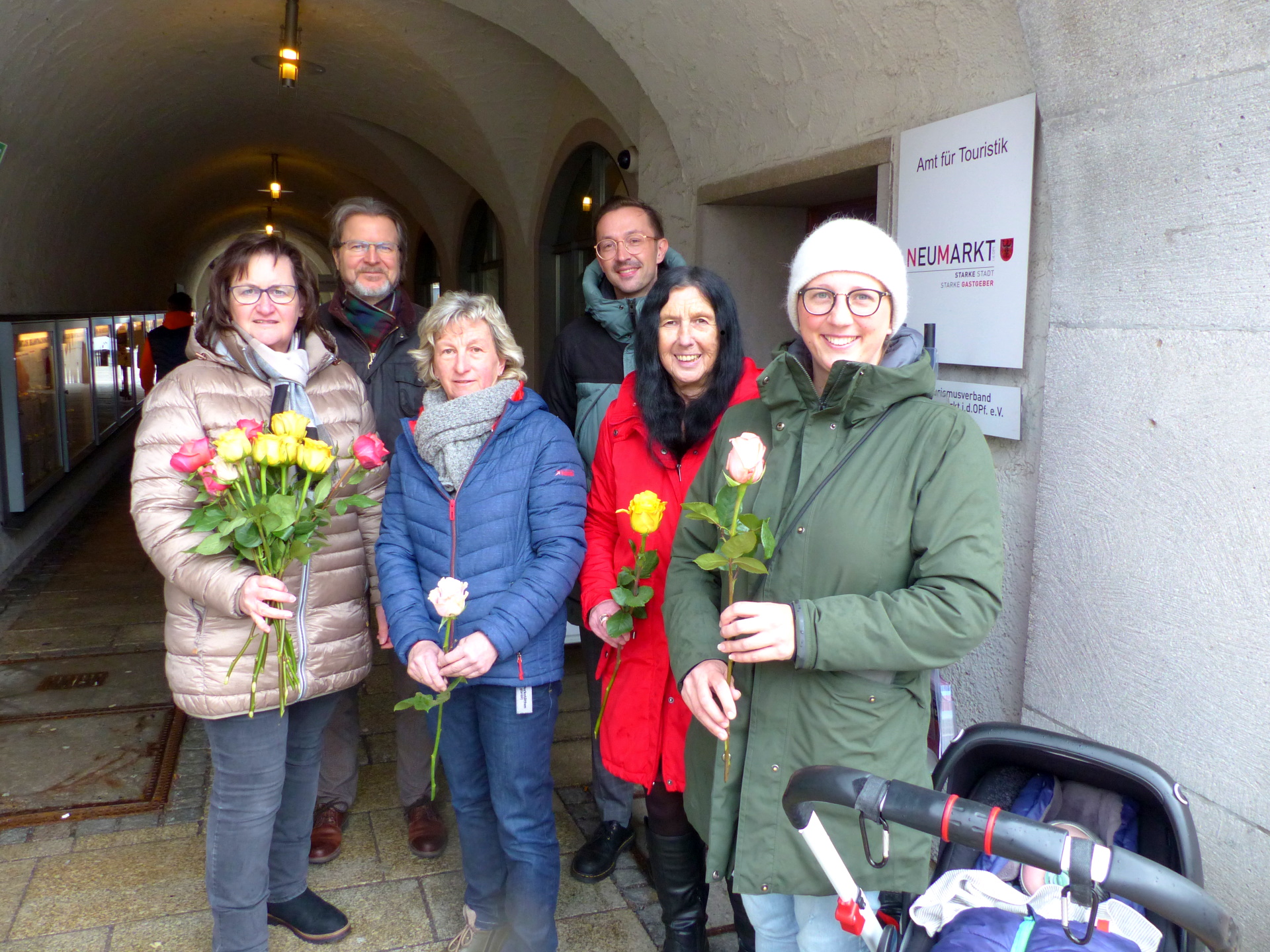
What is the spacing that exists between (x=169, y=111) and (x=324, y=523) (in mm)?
9402

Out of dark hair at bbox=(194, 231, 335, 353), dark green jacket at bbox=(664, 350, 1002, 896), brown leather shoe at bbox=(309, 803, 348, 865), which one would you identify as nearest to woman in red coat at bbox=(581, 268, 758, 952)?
Answer: dark green jacket at bbox=(664, 350, 1002, 896)

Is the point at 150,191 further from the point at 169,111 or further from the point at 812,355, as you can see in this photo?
the point at 812,355

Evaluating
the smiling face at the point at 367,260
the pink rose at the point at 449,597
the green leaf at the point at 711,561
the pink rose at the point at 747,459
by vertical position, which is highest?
the smiling face at the point at 367,260

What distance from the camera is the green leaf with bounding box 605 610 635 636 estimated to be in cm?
234

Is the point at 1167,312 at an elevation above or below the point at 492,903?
above

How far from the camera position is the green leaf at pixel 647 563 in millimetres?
2303

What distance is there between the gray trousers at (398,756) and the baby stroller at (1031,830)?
197 centimetres

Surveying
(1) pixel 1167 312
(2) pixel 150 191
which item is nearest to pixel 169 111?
(2) pixel 150 191

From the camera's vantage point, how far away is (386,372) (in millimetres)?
3326

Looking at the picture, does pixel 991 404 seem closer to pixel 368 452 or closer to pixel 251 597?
pixel 368 452

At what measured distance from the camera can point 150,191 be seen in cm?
1259

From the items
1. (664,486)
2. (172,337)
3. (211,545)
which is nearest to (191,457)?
(211,545)

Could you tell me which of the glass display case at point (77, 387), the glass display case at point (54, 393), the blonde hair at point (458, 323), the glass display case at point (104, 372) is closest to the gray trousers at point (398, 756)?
the blonde hair at point (458, 323)

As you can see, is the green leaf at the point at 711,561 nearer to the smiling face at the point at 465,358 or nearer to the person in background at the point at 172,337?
the smiling face at the point at 465,358
